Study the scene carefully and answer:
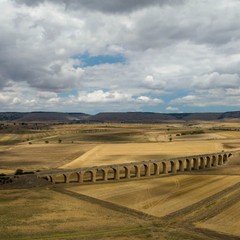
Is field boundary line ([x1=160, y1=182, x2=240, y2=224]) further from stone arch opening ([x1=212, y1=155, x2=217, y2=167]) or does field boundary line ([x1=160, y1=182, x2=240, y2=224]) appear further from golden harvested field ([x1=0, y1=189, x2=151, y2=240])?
stone arch opening ([x1=212, y1=155, x2=217, y2=167])

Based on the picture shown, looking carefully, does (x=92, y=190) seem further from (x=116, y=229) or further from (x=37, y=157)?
(x=37, y=157)

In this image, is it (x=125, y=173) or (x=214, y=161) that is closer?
(x=125, y=173)

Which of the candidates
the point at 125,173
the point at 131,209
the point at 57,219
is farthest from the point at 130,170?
the point at 57,219

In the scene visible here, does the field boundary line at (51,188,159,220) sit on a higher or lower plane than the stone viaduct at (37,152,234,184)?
lower

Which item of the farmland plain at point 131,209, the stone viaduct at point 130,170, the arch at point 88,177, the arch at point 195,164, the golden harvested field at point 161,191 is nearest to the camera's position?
the farmland plain at point 131,209

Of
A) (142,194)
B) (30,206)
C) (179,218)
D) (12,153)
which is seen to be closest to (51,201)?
(30,206)

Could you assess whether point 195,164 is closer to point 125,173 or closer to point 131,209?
point 125,173

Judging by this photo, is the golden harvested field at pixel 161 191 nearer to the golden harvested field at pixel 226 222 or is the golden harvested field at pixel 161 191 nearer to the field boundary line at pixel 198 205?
the field boundary line at pixel 198 205

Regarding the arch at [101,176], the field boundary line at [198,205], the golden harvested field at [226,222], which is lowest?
the golden harvested field at [226,222]

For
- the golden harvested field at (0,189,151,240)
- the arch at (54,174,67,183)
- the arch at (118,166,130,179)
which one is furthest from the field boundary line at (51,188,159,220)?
the arch at (118,166,130,179)

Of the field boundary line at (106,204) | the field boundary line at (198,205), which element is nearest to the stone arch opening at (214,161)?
the field boundary line at (198,205)
